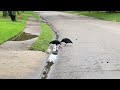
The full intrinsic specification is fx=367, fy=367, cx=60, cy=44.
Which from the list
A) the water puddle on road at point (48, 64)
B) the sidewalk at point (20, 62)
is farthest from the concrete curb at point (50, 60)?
the sidewalk at point (20, 62)

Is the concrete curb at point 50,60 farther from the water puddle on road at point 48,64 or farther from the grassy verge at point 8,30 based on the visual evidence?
the grassy verge at point 8,30

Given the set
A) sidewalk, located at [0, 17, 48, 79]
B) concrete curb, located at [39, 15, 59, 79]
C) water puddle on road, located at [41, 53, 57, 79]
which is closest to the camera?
sidewalk, located at [0, 17, 48, 79]

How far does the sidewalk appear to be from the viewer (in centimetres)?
883

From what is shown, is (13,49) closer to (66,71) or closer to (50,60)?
(50,60)

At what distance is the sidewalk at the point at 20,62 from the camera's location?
29.0 ft

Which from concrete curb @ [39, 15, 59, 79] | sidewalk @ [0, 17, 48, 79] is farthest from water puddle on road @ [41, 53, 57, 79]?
sidewalk @ [0, 17, 48, 79]

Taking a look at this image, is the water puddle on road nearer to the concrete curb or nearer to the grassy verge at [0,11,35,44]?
the concrete curb

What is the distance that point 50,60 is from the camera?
11.9 metres

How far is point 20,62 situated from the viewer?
10867 millimetres

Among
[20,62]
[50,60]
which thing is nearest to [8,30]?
[50,60]

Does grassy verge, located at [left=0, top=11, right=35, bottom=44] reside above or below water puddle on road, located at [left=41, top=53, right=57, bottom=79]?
below

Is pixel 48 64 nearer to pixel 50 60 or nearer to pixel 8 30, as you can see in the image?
pixel 50 60
